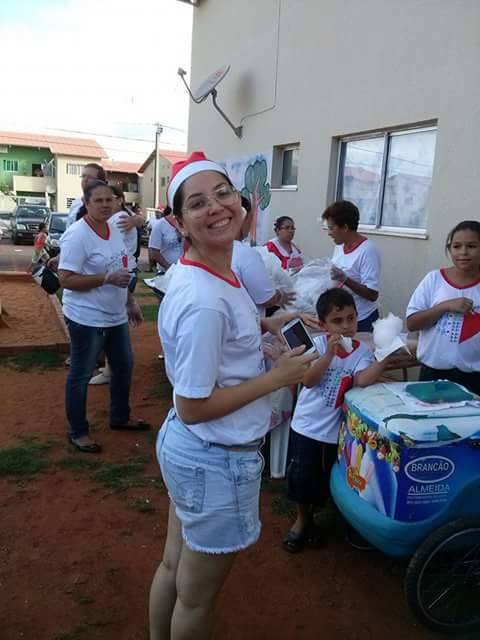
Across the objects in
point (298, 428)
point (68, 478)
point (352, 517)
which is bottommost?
point (68, 478)

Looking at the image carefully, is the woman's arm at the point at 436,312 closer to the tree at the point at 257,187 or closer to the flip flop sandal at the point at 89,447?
the flip flop sandal at the point at 89,447

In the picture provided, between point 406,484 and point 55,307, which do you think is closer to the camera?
point 406,484

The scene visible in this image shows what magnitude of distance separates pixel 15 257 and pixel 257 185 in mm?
14789

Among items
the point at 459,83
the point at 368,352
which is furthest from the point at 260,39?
the point at 368,352

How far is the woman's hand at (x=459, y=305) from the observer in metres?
2.65

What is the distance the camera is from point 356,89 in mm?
5586

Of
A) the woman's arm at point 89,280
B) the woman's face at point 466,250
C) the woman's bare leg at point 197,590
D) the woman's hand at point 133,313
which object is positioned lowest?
the woman's bare leg at point 197,590

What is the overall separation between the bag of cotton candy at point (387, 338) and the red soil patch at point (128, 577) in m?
1.15

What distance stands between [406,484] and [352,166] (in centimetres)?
463

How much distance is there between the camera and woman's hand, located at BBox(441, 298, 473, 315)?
8.70 feet

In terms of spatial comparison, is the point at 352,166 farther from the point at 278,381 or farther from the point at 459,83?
the point at 278,381

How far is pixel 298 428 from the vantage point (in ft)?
8.85

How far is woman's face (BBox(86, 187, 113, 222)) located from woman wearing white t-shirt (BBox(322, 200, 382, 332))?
1.64 m

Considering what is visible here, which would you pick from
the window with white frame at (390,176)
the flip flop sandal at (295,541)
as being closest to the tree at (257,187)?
the window with white frame at (390,176)
